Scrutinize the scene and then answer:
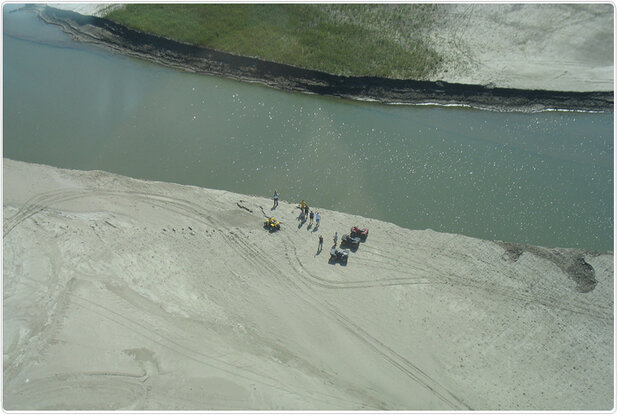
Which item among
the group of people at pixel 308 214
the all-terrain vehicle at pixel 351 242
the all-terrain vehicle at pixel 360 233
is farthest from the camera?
the group of people at pixel 308 214

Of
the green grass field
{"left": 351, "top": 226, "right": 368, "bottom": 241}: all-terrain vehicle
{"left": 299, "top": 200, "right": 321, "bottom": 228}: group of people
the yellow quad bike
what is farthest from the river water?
the green grass field

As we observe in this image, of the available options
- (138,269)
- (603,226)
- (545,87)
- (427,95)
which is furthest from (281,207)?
(545,87)

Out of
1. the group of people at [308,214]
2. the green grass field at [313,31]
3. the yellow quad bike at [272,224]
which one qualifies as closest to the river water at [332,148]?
the group of people at [308,214]

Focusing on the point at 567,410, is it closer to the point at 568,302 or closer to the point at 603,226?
the point at 568,302

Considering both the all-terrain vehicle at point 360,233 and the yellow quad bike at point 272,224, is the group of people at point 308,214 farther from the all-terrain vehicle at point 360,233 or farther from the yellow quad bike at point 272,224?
the all-terrain vehicle at point 360,233

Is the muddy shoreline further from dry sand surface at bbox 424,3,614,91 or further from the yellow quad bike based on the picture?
the yellow quad bike

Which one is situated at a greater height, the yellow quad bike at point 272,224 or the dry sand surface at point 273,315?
the yellow quad bike at point 272,224
